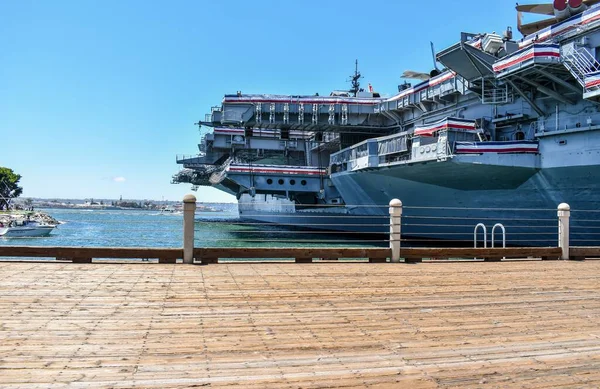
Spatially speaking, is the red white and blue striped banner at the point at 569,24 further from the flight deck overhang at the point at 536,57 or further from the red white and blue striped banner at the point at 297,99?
the red white and blue striped banner at the point at 297,99

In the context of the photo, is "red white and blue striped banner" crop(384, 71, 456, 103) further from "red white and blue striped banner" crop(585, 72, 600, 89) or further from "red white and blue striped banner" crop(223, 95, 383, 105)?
"red white and blue striped banner" crop(585, 72, 600, 89)

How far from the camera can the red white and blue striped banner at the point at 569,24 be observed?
17.7 metres

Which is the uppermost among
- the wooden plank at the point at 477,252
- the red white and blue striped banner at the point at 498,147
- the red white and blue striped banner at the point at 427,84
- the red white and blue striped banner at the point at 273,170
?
the red white and blue striped banner at the point at 427,84

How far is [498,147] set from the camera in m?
20.5

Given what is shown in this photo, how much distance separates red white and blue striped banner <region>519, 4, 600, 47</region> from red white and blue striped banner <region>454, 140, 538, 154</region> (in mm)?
4997

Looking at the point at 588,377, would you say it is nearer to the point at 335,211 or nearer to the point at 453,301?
the point at 453,301

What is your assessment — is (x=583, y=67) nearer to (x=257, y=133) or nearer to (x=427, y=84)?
(x=427, y=84)

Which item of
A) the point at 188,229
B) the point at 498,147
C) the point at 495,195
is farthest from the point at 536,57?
the point at 188,229

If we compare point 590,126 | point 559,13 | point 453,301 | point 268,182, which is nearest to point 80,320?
point 453,301

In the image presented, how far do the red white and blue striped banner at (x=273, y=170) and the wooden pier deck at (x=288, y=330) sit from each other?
31.3 m

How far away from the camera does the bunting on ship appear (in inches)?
853

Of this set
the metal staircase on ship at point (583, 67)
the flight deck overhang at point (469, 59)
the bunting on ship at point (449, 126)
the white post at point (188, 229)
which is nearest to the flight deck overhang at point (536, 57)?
the metal staircase on ship at point (583, 67)

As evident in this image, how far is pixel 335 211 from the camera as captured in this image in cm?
3934

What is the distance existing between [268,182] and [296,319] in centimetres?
3503
